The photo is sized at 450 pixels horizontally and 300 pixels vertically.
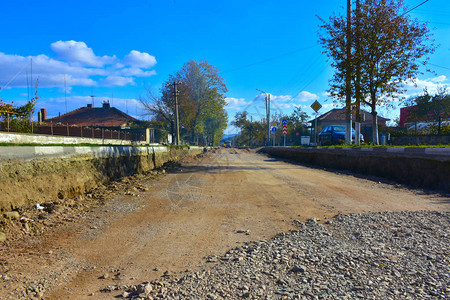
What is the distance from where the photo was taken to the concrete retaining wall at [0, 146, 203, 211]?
13.3ft

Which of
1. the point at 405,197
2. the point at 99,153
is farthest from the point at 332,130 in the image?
the point at 99,153

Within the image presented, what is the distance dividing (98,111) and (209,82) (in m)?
17.6

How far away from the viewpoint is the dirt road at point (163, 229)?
254 cm

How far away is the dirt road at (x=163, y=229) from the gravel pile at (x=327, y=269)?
0.93 ft

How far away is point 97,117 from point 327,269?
45.6 meters

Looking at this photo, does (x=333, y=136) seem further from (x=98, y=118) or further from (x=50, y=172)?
(x=98, y=118)

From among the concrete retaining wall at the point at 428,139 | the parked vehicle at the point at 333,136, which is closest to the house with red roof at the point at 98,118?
the parked vehicle at the point at 333,136

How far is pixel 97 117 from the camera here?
142 feet

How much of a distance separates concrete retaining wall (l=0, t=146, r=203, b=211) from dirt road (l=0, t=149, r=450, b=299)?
0.83 meters

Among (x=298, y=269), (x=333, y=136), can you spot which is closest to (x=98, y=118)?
(x=333, y=136)

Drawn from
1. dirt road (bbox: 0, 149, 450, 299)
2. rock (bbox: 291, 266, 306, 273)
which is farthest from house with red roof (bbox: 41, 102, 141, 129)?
rock (bbox: 291, 266, 306, 273)

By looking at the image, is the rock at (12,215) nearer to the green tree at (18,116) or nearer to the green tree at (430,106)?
the green tree at (18,116)

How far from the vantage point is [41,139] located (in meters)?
13.3

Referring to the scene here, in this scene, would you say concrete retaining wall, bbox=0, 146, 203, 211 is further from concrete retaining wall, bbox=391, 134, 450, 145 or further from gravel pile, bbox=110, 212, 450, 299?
concrete retaining wall, bbox=391, 134, 450, 145
